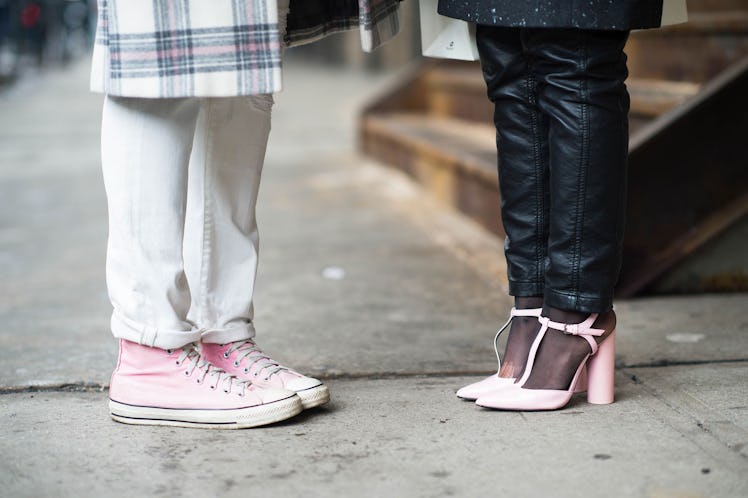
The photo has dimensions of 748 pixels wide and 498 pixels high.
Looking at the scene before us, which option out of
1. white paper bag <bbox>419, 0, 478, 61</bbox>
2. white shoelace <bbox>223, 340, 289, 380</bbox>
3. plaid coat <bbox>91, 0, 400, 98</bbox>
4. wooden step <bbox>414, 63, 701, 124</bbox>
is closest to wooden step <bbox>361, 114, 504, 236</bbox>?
wooden step <bbox>414, 63, 701, 124</bbox>

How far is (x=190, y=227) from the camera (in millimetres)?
1689

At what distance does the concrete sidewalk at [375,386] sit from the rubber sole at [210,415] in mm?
21

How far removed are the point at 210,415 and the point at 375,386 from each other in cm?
35

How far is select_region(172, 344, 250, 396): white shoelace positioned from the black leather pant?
0.52m

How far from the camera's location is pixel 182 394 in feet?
5.27

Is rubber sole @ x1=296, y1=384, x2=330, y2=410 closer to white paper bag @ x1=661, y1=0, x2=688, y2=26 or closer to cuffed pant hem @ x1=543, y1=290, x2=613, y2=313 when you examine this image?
cuffed pant hem @ x1=543, y1=290, x2=613, y2=313

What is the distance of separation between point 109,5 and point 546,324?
2.73 feet

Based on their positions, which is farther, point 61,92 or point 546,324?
point 61,92

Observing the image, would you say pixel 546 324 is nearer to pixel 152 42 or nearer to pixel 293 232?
pixel 152 42

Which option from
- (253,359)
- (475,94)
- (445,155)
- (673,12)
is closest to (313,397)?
(253,359)

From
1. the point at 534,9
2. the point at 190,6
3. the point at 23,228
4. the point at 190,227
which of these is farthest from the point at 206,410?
the point at 23,228

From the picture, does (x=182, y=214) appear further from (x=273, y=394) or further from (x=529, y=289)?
(x=529, y=289)

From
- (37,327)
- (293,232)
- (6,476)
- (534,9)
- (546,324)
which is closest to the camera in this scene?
(6,476)

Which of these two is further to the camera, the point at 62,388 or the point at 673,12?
the point at 62,388
